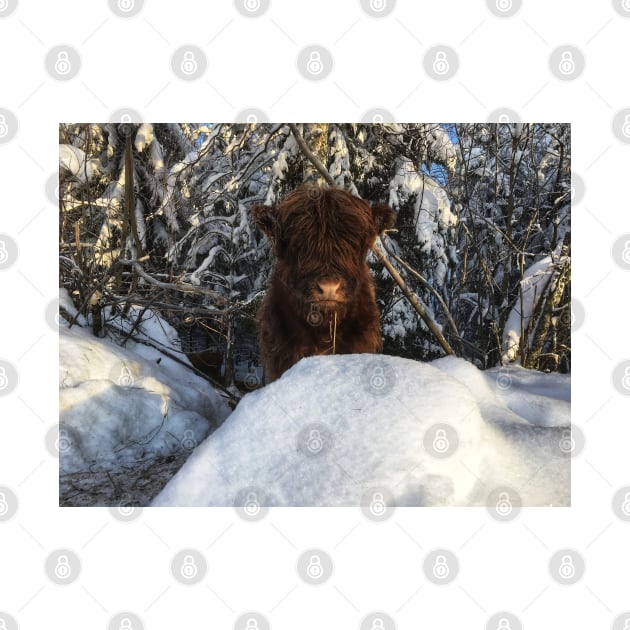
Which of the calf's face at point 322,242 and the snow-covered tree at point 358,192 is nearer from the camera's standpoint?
the calf's face at point 322,242

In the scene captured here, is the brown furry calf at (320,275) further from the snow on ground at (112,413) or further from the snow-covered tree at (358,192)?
the snow on ground at (112,413)

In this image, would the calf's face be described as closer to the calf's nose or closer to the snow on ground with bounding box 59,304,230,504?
the calf's nose

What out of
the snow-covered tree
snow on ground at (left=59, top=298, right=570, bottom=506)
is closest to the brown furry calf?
the snow-covered tree

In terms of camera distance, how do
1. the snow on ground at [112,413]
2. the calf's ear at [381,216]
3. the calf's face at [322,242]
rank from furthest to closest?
the calf's ear at [381,216], the calf's face at [322,242], the snow on ground at [112,413]

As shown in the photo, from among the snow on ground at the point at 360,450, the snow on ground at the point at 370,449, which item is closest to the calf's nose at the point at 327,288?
the snow on ground at the point at 360,450

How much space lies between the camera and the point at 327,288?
2.62 metres

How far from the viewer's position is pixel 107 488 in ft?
7.76

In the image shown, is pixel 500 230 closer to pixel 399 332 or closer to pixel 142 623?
pixel 399 332

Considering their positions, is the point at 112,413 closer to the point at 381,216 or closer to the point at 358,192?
the point at 381,216

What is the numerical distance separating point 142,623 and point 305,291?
1.76m

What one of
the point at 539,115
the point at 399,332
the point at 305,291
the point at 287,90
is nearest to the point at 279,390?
the point at 305,291

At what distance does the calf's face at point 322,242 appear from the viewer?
2680 millimetres

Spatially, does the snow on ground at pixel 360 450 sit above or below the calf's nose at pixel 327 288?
below

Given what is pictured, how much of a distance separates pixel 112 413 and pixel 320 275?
4.82 ft
